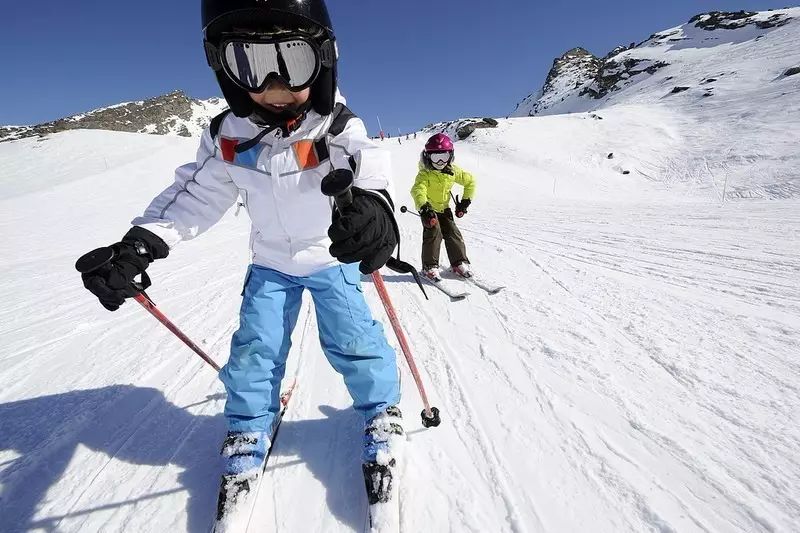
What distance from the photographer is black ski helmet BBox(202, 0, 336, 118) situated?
1695 millimetres

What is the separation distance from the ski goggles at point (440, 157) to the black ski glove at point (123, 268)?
401cm

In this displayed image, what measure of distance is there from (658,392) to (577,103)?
81.4 metres

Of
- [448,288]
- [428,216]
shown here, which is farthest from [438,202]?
[448,288]

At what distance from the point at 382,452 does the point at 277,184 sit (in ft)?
4.85

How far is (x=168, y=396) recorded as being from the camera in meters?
2.71

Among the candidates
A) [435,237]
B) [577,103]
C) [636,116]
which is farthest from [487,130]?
[577,103]

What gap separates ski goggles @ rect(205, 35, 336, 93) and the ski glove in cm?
72

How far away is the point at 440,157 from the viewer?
5.30 metres

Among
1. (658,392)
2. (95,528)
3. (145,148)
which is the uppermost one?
(145,148)

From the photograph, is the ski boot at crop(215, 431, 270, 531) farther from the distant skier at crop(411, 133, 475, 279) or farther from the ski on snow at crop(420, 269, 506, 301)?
the distant skier at crop(411, 133, 475, 279)

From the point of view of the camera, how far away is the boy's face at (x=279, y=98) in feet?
6.09

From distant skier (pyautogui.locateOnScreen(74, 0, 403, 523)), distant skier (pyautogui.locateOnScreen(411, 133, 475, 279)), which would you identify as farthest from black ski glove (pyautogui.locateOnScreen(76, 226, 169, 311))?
distant skier (pyautogui.locateOnScreen(411, 133, 475, 279))

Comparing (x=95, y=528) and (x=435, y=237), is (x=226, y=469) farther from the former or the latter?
(x=435, y=237)

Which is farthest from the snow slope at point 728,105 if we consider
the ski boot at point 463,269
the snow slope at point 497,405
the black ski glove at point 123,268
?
the black ski glove at point 123,268
